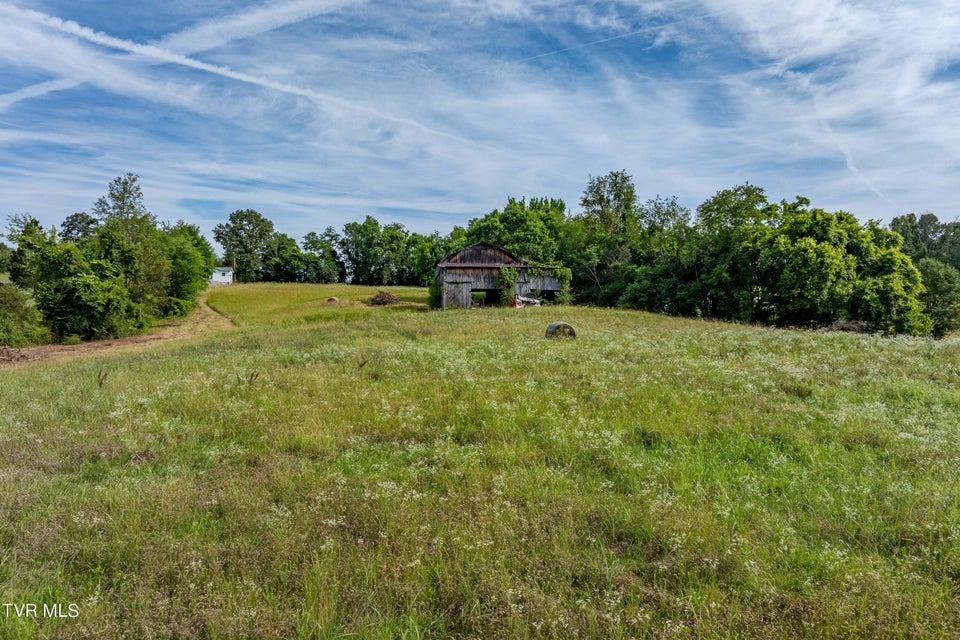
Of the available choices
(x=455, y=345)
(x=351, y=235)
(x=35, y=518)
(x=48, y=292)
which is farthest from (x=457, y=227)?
(x=35, y=518)

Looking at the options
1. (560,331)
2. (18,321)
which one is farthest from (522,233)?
(18,321)

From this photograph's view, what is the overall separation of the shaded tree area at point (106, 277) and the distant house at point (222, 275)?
118ft

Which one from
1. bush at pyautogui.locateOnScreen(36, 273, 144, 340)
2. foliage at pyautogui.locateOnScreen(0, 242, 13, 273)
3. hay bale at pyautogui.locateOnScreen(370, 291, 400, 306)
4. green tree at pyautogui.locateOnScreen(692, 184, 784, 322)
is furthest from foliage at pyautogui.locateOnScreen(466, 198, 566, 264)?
foliage at pyautogui.locateOnScreen(0, 242, 13, 273)

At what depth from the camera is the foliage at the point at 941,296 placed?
36688 millimetres

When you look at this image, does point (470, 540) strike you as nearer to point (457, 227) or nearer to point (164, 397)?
point (164, 397)

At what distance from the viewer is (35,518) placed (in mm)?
5152

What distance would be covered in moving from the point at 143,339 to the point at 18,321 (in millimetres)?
8711

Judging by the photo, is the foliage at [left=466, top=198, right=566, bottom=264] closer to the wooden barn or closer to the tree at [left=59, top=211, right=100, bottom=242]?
the wooden barn

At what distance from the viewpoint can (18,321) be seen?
34250 millimetres

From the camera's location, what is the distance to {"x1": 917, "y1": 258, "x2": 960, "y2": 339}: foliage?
36.7 meters

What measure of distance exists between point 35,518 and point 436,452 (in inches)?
203

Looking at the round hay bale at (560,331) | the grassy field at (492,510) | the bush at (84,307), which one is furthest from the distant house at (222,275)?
the grassy field at (492,510)

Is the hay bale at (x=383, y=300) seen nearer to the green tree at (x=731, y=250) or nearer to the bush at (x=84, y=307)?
the bush at (x=84, y=307)

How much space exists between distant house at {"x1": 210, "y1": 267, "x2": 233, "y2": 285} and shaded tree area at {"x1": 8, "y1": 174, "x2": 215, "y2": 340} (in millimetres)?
36078
